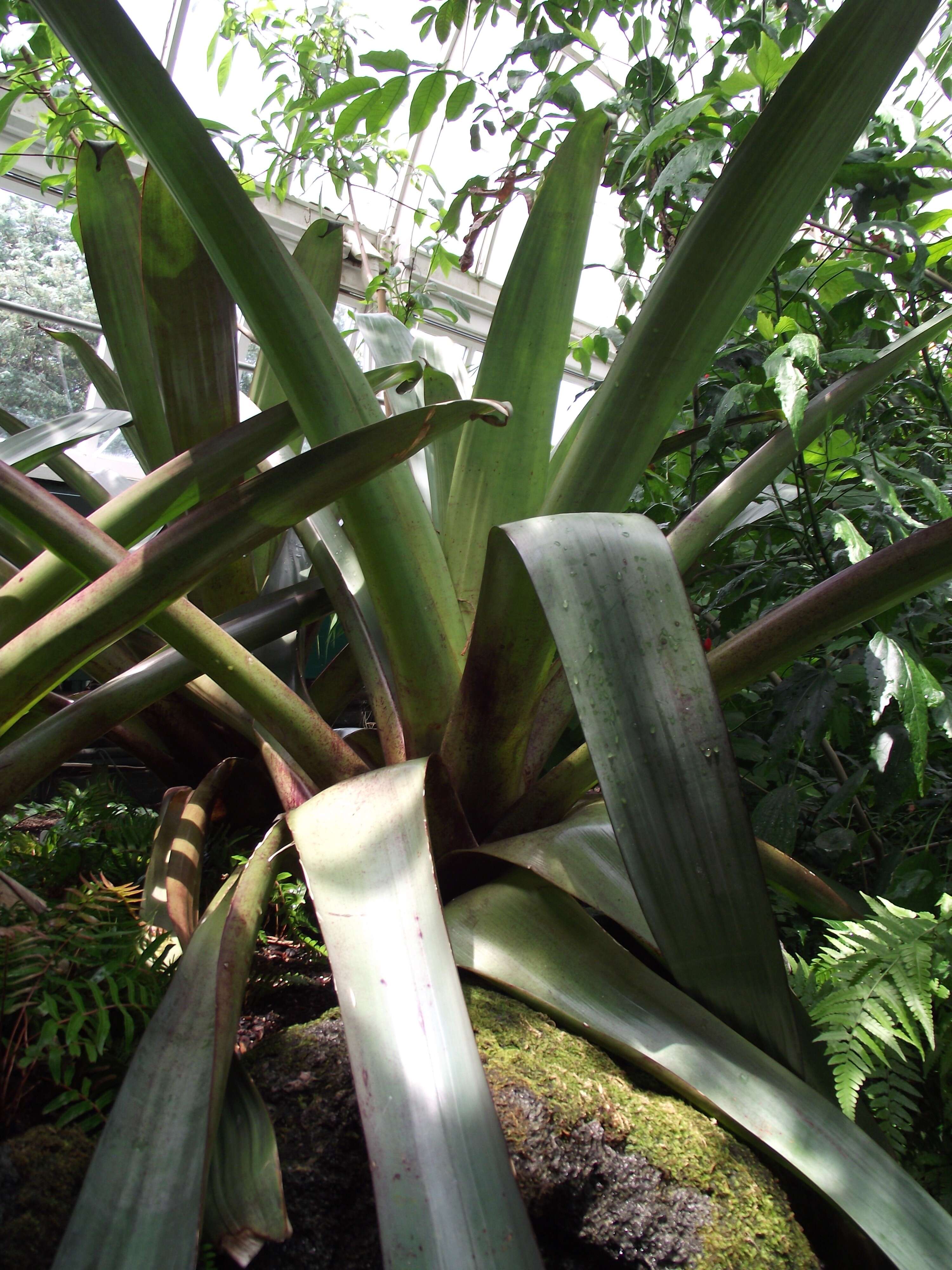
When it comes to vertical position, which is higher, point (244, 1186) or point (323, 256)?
point (323, 256)

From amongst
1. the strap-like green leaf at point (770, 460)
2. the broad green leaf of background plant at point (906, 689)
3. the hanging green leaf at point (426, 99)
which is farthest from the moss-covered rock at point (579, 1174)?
the hanging green leaf at point (426, 99)

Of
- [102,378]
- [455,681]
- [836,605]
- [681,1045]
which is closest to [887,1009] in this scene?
[681,1045]

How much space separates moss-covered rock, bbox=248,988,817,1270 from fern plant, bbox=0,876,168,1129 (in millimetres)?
102

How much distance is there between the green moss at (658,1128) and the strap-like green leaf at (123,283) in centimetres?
86

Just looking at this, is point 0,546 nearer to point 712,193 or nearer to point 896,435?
point 712,193

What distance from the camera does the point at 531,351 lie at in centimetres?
85

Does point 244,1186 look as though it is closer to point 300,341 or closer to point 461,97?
point 300,341

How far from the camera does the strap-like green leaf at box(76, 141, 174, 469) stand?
96cm

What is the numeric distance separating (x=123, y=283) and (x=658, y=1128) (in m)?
1.13

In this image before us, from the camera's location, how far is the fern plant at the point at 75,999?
1.59 ft

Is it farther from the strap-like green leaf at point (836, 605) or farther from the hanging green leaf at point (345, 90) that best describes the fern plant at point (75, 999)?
the hanging green leaf at point (345, 90)

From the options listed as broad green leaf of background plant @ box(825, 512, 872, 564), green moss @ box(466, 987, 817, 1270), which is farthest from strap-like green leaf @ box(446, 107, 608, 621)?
green moss @ box(466, 987, 817, 1270)

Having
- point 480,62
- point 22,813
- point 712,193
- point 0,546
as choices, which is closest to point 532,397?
point 712,193

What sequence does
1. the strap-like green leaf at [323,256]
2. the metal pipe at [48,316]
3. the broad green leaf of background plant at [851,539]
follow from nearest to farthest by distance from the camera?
the broad green leaf of background plant at [851,539], the strap-like green leaf at [323,256], the metal pipe at [48,316]
